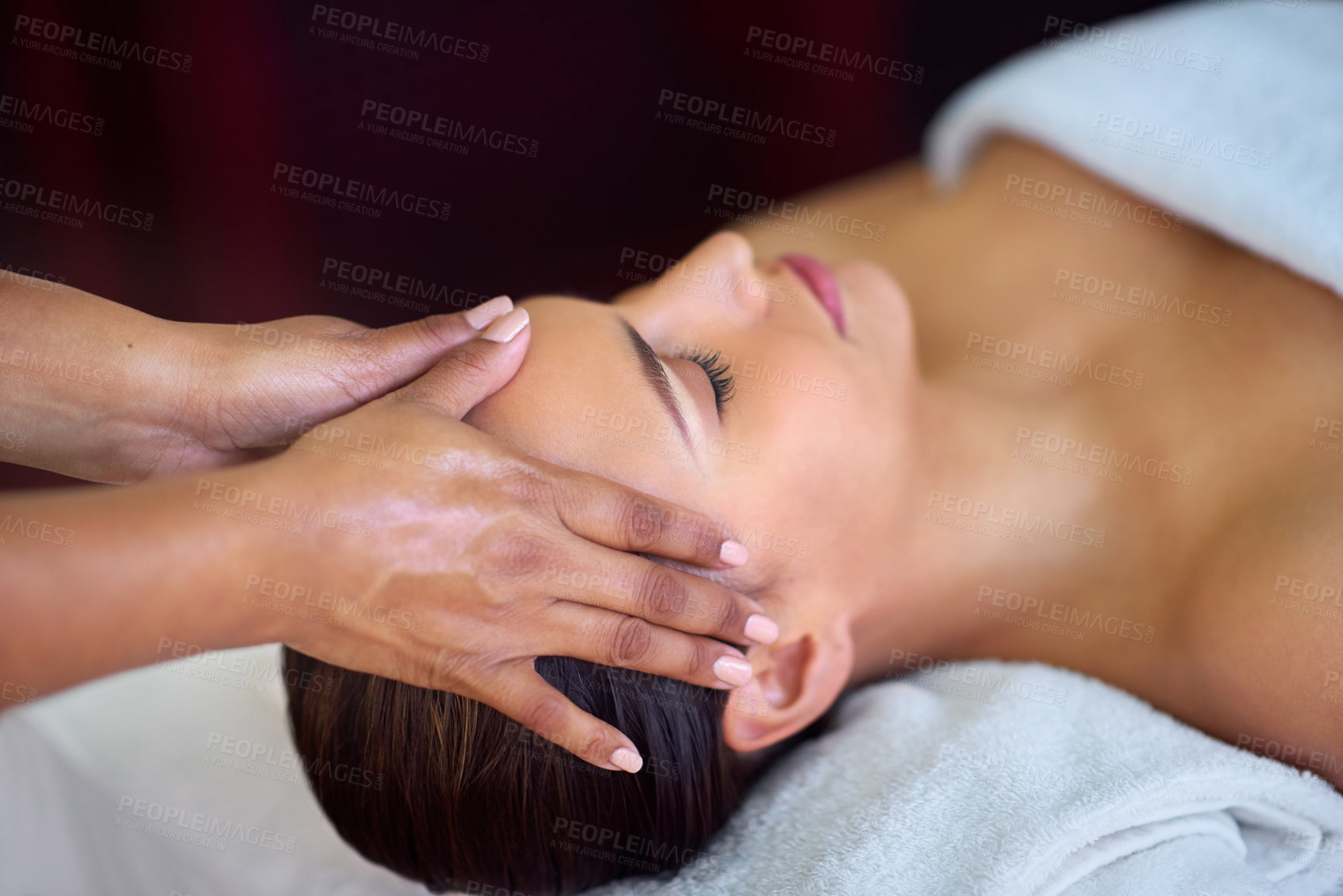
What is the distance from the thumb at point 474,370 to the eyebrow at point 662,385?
5.0 inches

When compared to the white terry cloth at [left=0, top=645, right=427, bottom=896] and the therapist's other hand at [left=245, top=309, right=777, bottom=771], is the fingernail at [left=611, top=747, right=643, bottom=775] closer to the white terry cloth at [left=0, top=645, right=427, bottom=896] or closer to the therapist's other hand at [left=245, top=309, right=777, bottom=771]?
the therapist's other hand at [left=245, top=309, right=777, bottom=771]

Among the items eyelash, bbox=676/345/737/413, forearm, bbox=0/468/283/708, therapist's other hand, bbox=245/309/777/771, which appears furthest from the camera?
eyelash, bbox=676/345/737/413

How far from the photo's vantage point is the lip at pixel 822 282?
119 centimetres

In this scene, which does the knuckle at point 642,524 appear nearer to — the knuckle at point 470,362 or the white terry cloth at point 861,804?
the knuckle at point 470,362

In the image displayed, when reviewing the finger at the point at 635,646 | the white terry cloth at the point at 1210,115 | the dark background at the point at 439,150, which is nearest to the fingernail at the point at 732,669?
the finger at the point at 635,646

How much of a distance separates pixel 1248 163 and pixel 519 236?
1345 millimetres

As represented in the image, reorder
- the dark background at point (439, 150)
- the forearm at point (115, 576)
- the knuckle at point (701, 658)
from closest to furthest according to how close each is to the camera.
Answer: the forearm at point (115, 576) → the knuckle at point (701, 658) → the dark background at point (439, 150)

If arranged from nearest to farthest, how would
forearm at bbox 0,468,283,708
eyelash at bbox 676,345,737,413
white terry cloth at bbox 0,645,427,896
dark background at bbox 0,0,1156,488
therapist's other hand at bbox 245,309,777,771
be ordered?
forearm at bbox 0,468,283,708, therapist's other hand at bbox 245,309,777,771, eyelash at bbox 676,345,737,413, white terry cloth at bbox 0,645,427,896, dark background at bbox 0,0,1156,488

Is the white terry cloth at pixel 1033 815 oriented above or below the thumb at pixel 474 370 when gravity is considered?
below

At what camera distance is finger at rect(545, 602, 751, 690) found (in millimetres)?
863

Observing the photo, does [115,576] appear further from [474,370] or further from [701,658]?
[701,658]

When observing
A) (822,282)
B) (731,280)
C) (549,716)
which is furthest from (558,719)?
(822,282)

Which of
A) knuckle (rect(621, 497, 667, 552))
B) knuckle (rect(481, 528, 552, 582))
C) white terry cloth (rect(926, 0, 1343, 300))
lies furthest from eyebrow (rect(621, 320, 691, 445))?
white terry cloth (rect(926, 0, 1343, 300))

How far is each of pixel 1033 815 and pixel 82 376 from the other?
111cm
